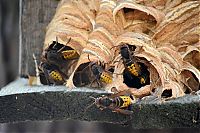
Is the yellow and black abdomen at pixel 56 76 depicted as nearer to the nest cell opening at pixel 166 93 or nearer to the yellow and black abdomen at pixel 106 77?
the yellow and black abdomen at pixel 106 77

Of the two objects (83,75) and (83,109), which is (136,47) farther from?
(83,109)

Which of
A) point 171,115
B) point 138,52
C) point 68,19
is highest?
point 68,19

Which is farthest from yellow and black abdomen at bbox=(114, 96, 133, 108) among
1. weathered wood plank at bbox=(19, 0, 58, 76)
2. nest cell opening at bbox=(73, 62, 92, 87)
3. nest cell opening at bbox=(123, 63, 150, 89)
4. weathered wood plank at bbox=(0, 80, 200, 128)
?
weathered wood plank at bbox=(19, 0, 58, 76)

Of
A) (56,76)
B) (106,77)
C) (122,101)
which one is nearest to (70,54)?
(56,76)

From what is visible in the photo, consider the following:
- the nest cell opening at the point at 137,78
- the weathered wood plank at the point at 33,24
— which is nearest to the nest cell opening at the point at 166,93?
the nest cell opening at the point at 137,78

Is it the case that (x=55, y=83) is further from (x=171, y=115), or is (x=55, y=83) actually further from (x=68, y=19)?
(x=171, y=115)

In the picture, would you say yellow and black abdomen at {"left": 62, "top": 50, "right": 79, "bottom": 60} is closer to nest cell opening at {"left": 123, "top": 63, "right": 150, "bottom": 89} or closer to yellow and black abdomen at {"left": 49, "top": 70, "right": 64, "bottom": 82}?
yellow and black abdomen at {"left": 49, "top": 70, "right": 64, "bottom": 82}

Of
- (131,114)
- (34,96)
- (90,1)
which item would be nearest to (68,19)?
(90,1)
